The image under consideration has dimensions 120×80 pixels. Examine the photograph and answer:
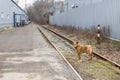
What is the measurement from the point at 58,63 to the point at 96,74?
252 cm

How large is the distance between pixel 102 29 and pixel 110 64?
9.59 metres

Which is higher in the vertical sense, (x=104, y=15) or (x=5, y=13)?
(x=5, y=13)

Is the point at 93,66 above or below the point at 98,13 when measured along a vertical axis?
below

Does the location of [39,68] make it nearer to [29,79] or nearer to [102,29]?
[29,79]

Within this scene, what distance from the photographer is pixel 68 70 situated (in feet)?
35.3

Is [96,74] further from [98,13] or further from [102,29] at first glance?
[98,13]

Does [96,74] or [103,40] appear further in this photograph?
[103,40]

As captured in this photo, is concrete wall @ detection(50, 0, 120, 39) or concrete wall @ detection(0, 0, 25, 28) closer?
concrete wall @ detection(50, 0, 120, 39)

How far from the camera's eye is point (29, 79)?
9.17m

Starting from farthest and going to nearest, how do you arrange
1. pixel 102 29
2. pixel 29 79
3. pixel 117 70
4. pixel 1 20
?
pixel 1 20, pixel 102 29, pixel 117 70, pixel 29 79

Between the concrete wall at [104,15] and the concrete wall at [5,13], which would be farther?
the concrete wall at [5,13]

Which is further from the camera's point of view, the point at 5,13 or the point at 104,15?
the point at 5,13

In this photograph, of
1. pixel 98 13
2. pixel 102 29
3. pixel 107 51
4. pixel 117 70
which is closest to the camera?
pixel 117 70

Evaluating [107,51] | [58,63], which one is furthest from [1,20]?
[58,63]
